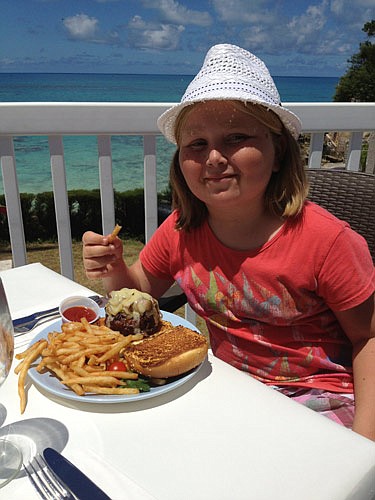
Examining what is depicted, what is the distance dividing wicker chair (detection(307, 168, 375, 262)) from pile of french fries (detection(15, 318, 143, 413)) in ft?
3.59

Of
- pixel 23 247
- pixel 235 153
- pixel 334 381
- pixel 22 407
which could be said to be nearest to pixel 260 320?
pixel 334 381

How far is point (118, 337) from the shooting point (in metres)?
1.03

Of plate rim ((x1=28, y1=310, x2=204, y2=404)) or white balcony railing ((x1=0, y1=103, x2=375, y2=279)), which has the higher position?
white balcony railing ((x1=0, y1=103, x2=375, y2=279))

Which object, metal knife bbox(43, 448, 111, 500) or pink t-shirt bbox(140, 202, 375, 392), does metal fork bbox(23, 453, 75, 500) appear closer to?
metal knife bbox(43, 448, 111, 500)

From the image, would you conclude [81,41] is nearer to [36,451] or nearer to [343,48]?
[343,48]

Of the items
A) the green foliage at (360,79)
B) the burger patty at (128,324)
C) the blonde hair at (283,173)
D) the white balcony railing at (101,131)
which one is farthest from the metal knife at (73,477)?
the green foliage at (360,79)

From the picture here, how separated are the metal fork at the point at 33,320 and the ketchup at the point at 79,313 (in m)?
0.08

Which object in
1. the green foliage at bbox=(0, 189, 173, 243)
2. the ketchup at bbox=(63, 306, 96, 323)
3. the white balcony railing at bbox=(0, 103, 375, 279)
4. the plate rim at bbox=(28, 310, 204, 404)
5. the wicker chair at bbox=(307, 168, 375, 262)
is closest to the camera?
the plate rim at bbox=(28, 310, 204, 404)

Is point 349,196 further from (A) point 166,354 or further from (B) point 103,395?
(B) point 103,395

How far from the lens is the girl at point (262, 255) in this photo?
134cm

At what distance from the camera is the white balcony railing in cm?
217

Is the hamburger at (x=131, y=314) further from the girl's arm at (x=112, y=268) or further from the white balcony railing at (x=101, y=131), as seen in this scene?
the white balcony railing at (x=101, y=131)

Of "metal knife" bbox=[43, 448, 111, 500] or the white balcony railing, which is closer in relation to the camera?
"metal knife" bbox=[43, 448, 111, 500]

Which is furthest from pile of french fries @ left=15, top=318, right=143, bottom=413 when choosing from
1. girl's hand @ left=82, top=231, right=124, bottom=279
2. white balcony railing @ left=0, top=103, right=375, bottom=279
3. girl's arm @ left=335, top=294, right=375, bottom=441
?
white balcony railing @ left=0, top=103, right=375, bottom=279
